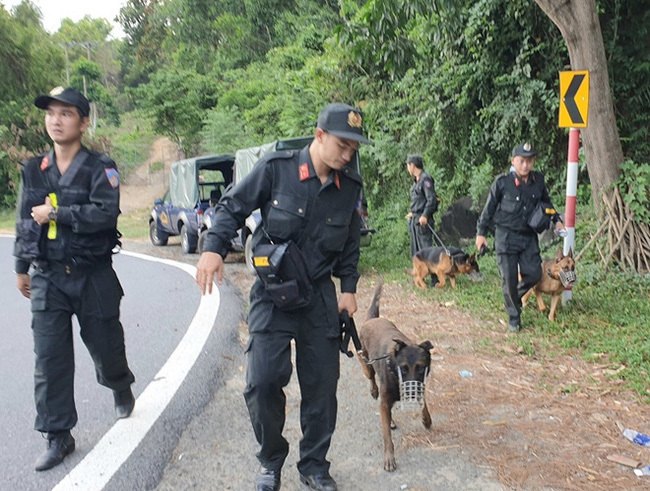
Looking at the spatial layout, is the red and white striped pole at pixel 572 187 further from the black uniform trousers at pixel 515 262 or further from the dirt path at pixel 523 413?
the dirt path at pixel 523 413

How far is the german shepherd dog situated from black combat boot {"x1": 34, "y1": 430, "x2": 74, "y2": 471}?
6.19 meters

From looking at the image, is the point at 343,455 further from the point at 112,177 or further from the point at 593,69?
the point at 593,69

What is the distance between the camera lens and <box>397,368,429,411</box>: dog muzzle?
3.19 meters

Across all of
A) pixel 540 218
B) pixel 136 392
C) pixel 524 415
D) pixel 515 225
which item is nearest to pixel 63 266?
pixel 136 392

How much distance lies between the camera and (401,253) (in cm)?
1258

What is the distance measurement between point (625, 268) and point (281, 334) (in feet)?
22.0

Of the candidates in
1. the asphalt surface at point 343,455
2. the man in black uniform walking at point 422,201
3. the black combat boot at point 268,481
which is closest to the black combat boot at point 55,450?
the asphalt surface at point 343,455

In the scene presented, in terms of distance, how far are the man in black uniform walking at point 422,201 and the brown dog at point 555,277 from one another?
266 cm

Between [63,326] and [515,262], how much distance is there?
4772mm

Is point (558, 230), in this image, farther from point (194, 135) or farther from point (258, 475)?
point (194, 135)

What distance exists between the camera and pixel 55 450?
3479 mm

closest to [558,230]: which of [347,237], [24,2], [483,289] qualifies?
[483,289]

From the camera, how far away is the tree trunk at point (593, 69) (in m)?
7.77

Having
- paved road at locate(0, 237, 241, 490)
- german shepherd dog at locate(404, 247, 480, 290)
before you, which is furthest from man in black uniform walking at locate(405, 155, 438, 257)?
paved road at locate(0, 237, 241, 490)
